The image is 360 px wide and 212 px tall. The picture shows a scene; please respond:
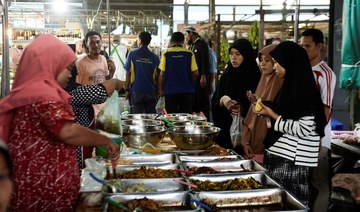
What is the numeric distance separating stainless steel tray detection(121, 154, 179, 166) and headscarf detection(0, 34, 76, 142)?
0.94 meters

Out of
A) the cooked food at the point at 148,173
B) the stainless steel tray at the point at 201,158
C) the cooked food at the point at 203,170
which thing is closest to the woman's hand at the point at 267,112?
the stainless steel tray at the point at 201,158

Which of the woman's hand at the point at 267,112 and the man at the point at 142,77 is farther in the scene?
the man at the point at 142,77

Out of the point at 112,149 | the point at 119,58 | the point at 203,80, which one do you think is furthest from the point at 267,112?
the point at 119,58

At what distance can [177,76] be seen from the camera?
6836mm

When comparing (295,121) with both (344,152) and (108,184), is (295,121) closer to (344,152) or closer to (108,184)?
(108,184)

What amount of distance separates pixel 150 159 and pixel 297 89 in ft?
3.83

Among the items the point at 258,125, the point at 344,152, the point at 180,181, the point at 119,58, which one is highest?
the point at 119,58

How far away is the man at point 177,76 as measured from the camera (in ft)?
22.4

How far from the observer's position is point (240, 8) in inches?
552

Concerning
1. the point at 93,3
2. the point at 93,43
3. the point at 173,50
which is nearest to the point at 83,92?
the point at 93,43

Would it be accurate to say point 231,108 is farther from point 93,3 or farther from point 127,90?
point 93,3

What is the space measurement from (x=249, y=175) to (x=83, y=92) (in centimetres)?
153

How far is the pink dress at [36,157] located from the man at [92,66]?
3032 millimetres

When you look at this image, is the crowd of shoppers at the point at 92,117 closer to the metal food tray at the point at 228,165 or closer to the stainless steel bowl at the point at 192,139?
the metal food tray at the point at 228,165
